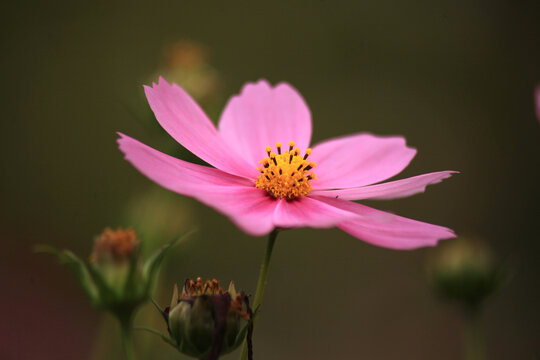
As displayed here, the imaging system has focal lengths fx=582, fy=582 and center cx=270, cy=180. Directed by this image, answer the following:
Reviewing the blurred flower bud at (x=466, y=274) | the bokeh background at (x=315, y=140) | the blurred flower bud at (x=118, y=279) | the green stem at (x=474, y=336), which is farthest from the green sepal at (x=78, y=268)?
the bokeh background at (x=315, y=140)

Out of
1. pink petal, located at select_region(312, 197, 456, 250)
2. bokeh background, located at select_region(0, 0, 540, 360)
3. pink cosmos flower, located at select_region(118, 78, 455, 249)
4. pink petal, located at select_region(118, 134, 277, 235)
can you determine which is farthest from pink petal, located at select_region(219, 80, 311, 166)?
bokeh background, located at select_region(0, 0, 540, 360)

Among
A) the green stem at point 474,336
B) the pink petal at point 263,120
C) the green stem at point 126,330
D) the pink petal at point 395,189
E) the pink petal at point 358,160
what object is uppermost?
the pink petal at point 263,120

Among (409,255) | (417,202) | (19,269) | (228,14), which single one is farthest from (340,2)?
(19,269)

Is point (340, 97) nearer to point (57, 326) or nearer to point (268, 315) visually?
point (268, 315)

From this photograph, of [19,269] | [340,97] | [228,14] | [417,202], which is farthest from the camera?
[228,14]

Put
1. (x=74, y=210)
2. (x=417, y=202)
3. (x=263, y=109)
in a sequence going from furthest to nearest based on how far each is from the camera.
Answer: (x=417, y=202) → (x=74, y=210) → (x=263, y=109)

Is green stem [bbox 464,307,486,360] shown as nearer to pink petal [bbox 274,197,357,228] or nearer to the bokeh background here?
pink petal [bbox 274,197,357,228]

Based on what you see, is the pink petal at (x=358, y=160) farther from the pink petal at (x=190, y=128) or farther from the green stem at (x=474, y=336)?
the green stem at (x=474, y=336)
